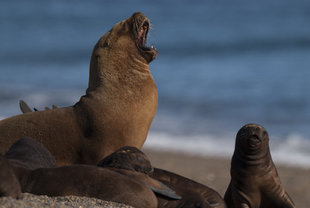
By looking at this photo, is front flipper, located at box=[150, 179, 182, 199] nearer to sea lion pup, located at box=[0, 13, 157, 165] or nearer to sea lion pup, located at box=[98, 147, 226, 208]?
sea lion pup, located at box=[98, 147, 226, 208]

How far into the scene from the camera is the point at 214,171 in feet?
30.2

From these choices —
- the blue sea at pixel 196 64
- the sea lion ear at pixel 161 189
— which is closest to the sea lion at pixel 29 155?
the sea lion ear at pixel 161 189

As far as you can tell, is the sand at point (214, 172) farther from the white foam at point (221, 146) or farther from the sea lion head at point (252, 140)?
the sea lion head at point (252, 140)

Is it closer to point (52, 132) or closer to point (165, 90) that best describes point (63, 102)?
point (165, 90)

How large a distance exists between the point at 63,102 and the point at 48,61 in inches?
377

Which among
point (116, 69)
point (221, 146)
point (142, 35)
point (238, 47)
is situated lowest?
point (221, 146)

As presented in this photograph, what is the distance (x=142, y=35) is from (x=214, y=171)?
3.63 metres

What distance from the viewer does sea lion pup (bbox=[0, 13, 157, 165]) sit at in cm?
550

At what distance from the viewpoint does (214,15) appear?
33438 millimetres

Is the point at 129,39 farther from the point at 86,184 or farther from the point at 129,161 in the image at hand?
the point at 86,184

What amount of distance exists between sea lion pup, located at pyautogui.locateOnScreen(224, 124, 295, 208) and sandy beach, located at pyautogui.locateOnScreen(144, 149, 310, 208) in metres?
2.39

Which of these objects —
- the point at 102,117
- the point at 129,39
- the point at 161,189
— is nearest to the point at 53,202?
the point at 161,189

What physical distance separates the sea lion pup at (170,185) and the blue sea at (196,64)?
4943mm

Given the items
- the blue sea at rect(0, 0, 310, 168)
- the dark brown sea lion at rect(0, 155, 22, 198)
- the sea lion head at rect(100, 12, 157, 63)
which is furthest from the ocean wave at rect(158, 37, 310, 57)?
the dark brown sea lion at rect(0, 155, 22, 198)
